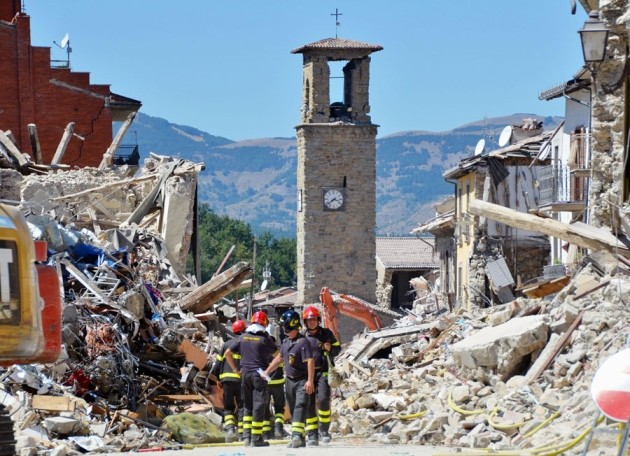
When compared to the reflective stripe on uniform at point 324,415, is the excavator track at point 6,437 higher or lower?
higher

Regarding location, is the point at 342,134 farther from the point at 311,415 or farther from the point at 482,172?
the point at 311,415

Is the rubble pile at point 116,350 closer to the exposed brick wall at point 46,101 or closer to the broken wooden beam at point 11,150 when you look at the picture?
the broken wooden beam at point 11,150

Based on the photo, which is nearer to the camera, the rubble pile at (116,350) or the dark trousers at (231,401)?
the rubble pile at (116,350)

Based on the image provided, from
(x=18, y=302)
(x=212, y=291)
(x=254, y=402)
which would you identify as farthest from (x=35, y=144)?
(x=18, y=302)

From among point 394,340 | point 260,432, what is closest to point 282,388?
point 260,432

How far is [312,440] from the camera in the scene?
20.0 m

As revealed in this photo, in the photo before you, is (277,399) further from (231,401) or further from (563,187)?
(563,187)

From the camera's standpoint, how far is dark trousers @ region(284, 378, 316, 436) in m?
19.8

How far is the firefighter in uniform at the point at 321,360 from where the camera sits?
20.4 m

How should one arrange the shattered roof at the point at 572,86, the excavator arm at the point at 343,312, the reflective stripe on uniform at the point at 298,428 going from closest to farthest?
the reflective stripe on uniform at the point at 298,428
the shattered roof at the point at 572,86
the excavator arm at the point at 343,312

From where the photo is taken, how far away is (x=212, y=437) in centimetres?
2256

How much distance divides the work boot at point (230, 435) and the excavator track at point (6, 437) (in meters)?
8.96

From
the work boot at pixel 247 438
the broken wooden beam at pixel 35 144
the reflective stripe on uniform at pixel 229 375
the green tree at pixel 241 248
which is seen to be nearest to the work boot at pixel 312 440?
the work boot at pixel 247 438

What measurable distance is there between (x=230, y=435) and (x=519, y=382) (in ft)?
12.9
